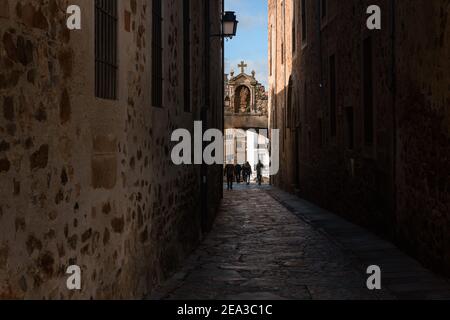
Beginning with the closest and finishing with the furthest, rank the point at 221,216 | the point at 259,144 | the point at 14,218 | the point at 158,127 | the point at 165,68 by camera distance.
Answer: the point at 14,218, the point at 158,127, the point at 165,68, the point at 221,216, the point at 259,144

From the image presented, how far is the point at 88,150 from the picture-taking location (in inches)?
169

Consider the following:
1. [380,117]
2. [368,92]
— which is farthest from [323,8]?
[380,117]

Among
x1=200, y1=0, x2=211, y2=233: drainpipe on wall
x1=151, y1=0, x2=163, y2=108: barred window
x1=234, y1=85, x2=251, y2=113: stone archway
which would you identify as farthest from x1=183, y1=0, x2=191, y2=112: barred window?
x1=234, y1=85, x2=251, y2=113: stone archway

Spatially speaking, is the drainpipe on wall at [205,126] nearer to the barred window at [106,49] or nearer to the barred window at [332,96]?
the barred window at [332,96]

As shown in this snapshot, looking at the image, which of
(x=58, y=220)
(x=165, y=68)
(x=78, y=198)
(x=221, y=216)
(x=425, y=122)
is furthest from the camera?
(x=221, y=216)

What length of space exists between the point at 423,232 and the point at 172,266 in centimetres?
326

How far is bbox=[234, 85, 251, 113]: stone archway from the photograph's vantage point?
46.6 meters

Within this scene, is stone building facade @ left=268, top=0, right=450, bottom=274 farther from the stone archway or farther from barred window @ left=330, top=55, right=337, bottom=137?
the stone archway

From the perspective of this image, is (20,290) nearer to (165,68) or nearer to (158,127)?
(158,127)

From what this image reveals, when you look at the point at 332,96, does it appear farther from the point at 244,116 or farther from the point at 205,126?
the point at 244,116

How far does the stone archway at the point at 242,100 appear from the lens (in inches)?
1836

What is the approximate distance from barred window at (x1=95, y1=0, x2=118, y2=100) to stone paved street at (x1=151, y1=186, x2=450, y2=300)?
7.51 ft

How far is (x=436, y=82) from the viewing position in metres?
7.12
